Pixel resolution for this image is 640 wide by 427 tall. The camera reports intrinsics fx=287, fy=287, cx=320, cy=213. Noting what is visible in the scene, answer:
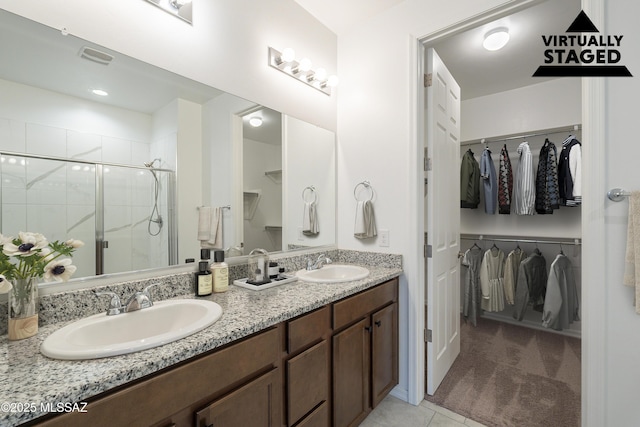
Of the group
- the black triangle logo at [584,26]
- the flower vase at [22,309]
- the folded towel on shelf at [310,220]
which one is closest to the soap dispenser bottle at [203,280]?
the flower vase at [22,309]

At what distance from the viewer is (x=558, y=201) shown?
2648 mm

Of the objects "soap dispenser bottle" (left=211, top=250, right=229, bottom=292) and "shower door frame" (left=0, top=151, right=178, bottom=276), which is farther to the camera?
"soap dispenser bottle" (left=211, top=250, right=229, bottom=292)

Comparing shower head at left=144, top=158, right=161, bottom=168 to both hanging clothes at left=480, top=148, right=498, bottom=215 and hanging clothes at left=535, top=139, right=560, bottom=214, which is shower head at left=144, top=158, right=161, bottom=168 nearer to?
hanging clothes at left=480, top=148, right=498, bottom=215

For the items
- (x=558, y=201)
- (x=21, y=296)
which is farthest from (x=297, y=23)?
(x=558, y=201)

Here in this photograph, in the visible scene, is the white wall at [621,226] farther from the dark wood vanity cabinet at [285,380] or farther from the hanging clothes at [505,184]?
the hanging clothes at [505,184]

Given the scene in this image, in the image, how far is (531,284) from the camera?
9.29 ft

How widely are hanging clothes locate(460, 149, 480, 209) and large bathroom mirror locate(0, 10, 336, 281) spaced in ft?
7.47

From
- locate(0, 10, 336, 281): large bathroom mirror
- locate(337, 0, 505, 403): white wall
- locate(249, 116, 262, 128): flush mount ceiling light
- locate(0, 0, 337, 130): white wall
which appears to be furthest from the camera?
locate(337, 0, 505, 403): white wall

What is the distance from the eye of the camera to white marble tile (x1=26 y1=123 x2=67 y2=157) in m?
1.01

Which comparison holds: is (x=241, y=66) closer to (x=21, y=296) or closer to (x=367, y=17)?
(x=367, y=17)

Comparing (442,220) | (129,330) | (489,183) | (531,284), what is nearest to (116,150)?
(129,330)

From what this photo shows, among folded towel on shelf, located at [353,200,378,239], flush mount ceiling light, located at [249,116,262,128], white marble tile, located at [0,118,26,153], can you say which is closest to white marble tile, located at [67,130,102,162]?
white marble tile, located at [0,118,26,153]

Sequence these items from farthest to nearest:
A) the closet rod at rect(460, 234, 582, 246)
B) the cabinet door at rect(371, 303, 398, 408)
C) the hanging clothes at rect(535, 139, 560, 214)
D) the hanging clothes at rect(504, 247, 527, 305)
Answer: the hanging clothes at rect(504, 247, 527, 305)
the closet rod at rect(460, 234, 582, 246)
the hanging clothes at rect(535, 139, 560, 214)
the cabinet door at rect(371, 303, 398, 408)

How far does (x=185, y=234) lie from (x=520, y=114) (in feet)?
11.1
